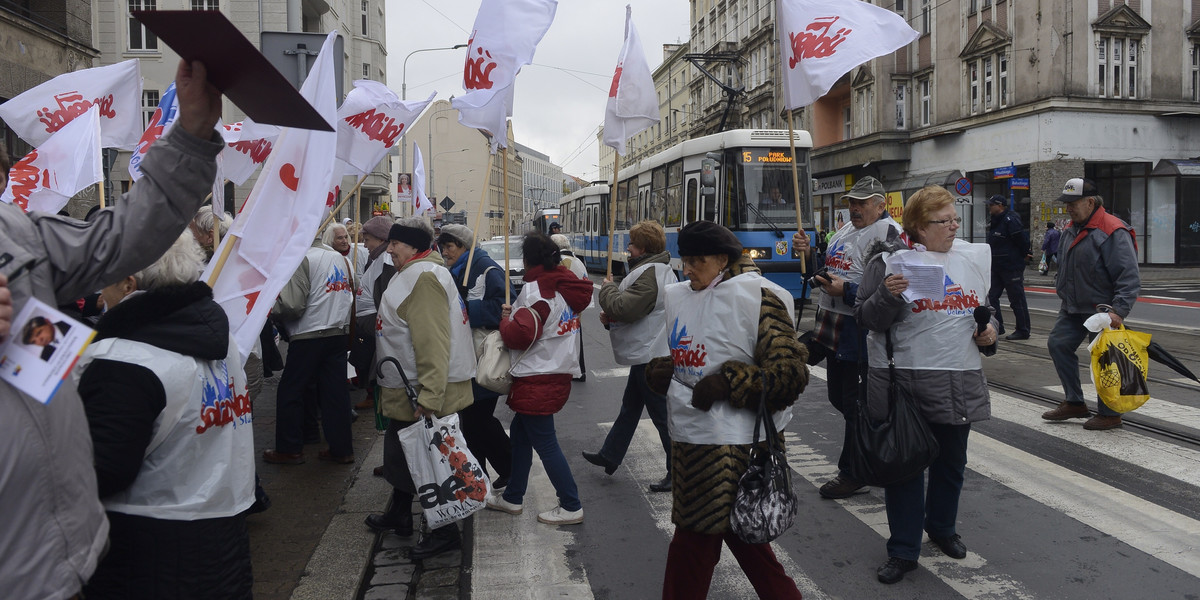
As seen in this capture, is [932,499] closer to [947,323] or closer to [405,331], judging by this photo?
[947,323]

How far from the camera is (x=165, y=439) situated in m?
2.45

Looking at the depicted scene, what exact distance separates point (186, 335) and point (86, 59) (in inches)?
805

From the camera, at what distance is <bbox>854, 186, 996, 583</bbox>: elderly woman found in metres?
4.19

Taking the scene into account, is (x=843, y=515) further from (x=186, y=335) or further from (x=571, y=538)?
(x=186, y=335)

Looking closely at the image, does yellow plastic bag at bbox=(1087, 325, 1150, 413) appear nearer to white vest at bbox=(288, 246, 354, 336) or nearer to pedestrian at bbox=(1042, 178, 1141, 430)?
pedestrian at bbox=(1042, 178, 1141, 430)

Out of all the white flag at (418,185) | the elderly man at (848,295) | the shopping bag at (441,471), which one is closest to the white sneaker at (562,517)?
the shopping bag at (441,471)

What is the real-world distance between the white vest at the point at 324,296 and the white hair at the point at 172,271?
372 centimetres

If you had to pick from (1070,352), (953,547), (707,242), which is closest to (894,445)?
(953,547)

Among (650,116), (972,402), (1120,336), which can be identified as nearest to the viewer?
(972,402)

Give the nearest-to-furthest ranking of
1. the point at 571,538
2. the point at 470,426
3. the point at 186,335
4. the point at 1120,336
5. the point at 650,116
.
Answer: the point at 186,335
the point at 571,538
the point at 470,426
the point at 1120,336
the point at 650,116

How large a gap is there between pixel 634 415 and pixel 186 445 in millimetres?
3708

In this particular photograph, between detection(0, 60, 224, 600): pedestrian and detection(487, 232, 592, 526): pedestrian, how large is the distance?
3.06 m

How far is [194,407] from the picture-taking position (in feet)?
8.14

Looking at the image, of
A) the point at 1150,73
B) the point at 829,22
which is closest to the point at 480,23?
the point at 829,22
